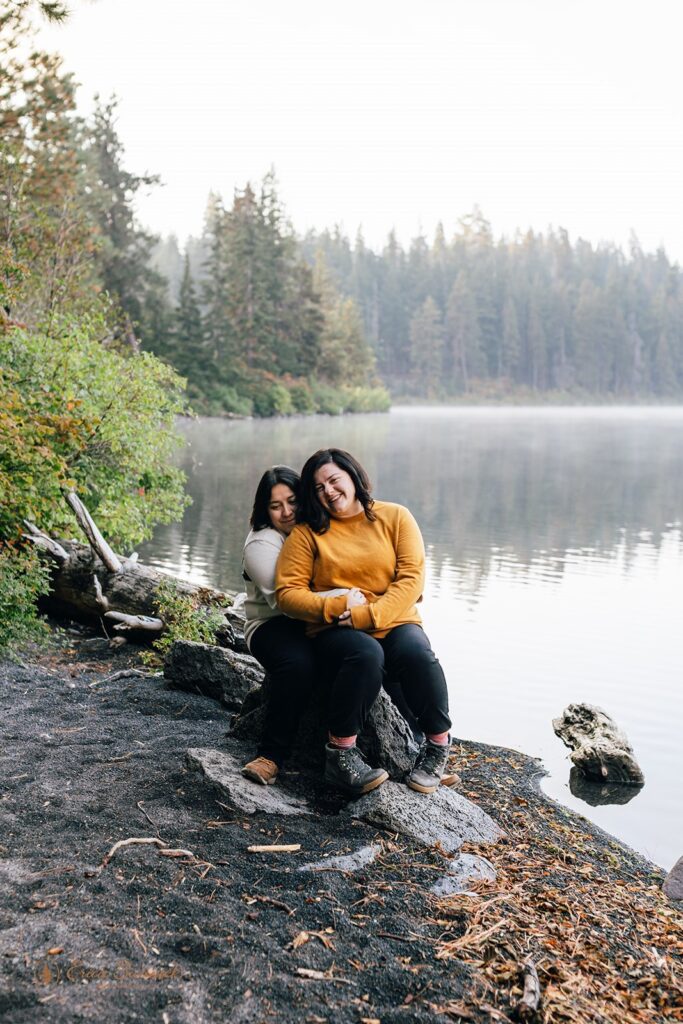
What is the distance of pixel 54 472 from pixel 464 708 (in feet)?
12.7

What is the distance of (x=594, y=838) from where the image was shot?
5355 millimetres

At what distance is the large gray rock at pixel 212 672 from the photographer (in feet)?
19.2

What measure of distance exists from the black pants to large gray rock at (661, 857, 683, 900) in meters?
1.40

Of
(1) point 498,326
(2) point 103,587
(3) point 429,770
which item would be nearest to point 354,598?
(3) point 429,770

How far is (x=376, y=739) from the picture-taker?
442 centimetres

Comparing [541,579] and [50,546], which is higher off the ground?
[50,546]

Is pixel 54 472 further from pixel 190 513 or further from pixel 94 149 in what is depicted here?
pixel 94 149

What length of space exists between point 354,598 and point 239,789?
3.19ft

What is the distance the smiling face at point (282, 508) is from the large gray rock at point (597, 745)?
10.6 ft

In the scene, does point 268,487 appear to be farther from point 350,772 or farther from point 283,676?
point 350,772

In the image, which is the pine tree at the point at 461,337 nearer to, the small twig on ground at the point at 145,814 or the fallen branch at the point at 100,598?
the fallen branch at the point at 100,598

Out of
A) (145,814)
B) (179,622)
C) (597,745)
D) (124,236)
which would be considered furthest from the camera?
→ (124,236)

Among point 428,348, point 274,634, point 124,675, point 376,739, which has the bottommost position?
point 124,675

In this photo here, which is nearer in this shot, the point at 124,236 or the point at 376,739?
the point at 376,739
